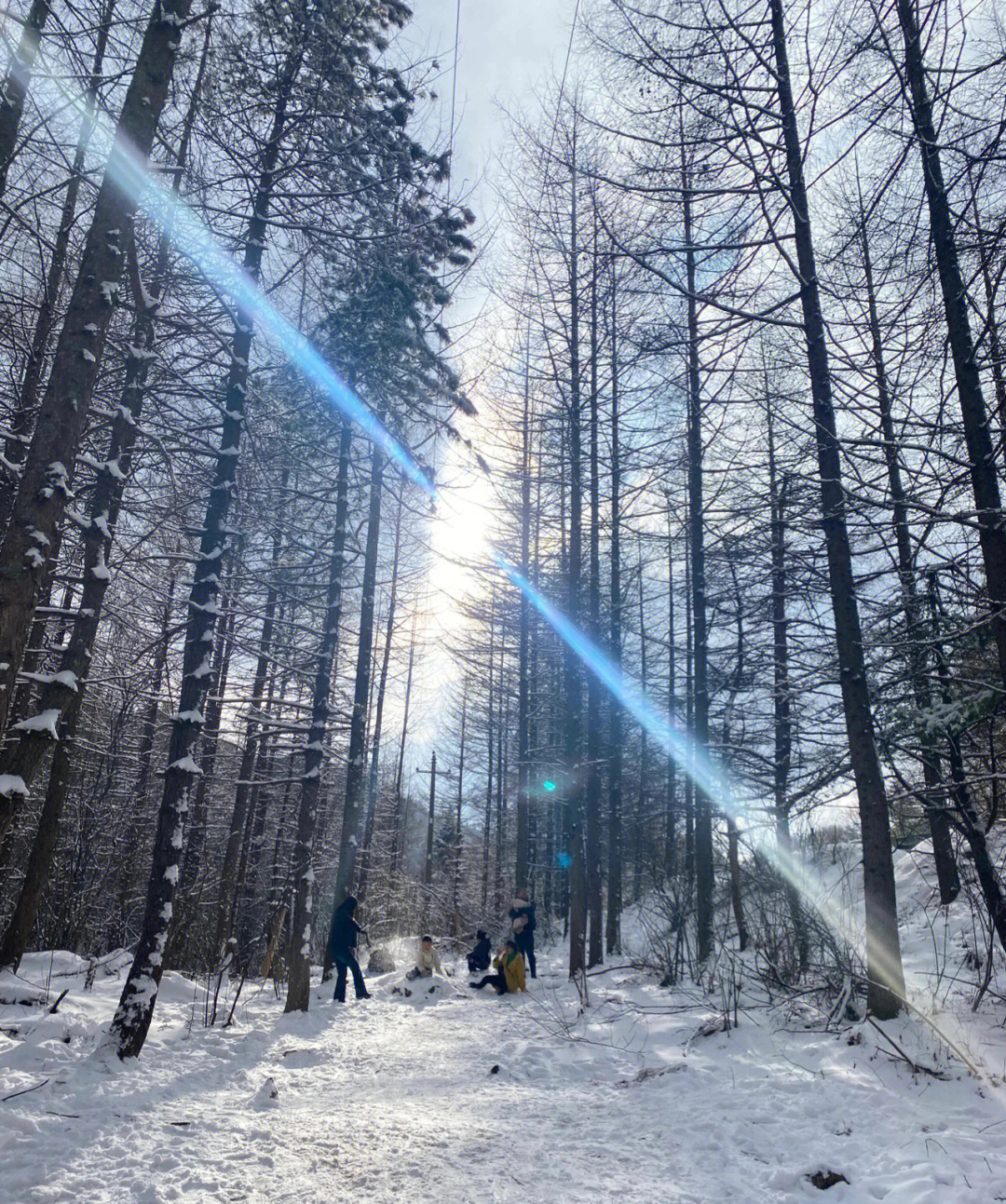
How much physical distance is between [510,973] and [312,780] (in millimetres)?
4745

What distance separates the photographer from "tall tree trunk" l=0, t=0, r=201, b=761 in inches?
151

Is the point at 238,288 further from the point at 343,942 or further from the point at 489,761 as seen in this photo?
the point at 489,761

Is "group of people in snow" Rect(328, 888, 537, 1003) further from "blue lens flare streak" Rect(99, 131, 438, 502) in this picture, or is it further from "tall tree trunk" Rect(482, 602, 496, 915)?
"tall tree trunk" Rect(482, 602, 496, 915)

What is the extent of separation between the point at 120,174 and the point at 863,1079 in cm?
771

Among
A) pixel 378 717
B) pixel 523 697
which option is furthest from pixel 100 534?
pixel 378 717

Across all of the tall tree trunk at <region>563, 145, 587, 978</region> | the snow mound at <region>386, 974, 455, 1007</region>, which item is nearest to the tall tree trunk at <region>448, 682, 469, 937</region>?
the snow mound at <region>386, 974, 455, 1007</region>

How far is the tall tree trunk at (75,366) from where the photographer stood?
12.6 ft

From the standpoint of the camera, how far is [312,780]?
925 cm

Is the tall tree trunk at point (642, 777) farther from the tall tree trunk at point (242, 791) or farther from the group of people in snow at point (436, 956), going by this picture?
the tall tree trunk at point (242, 791)

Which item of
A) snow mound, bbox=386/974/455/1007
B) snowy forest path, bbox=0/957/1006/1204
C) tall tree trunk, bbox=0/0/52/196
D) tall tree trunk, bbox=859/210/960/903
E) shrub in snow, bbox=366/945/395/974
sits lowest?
shrub in snow, bbox=366/945/395/974

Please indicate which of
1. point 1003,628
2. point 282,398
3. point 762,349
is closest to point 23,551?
point 1003,628

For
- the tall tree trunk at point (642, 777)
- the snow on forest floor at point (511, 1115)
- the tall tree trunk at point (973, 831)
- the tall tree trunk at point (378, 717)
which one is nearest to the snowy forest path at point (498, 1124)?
the snow on forest floor at point (511, 1115)

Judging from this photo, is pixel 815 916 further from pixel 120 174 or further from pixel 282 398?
pixel 282 398

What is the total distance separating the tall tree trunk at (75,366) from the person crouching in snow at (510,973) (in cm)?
879
